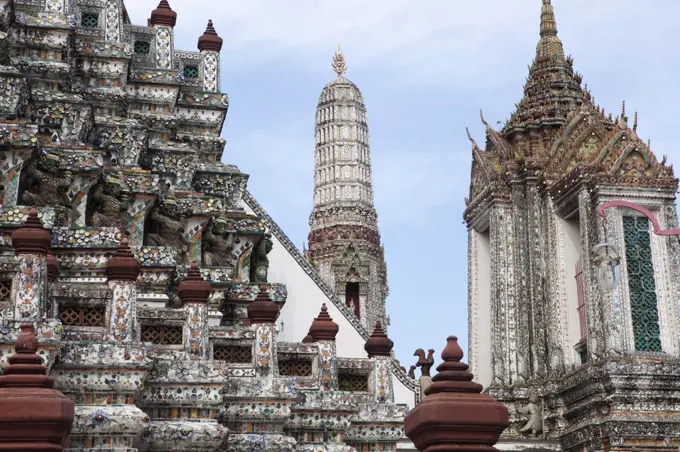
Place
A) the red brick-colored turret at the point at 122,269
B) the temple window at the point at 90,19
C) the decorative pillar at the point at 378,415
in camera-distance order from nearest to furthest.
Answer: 1. the red brick-colored turret at the point at 122,269
2. the decorative pillar at the point at 378,415
3. the temple window at the point at 90,19

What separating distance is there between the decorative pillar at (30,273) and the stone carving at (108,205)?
155 inches

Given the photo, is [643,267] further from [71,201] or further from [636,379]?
[71,201]

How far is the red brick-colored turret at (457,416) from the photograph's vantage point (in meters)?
8.48

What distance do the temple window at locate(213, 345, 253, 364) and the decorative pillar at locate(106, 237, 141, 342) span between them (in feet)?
5.14

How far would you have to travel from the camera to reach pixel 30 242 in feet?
39.3

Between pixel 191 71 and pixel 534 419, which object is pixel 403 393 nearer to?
pixel 534 419

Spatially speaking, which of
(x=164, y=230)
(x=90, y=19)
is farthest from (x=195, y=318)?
(x=90, y=19)

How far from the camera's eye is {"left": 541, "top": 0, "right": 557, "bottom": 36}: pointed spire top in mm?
26047

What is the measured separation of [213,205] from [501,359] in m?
7.68

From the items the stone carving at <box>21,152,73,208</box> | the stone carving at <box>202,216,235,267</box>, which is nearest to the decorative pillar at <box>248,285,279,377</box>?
the stone carving at <box>21,152,73,208</box>

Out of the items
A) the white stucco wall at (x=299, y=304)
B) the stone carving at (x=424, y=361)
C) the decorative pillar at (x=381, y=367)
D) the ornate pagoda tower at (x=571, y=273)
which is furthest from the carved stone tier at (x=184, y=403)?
the white stucco wall at (x=299, y=304)

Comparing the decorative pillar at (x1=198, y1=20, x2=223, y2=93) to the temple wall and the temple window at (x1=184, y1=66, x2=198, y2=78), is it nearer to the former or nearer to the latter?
the temple window at (x1=184, y1=66, x2=198, y2=78)

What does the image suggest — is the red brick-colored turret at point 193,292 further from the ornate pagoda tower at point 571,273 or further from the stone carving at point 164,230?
the ornate pagoda tower at point 571,273

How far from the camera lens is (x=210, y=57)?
21016mm
